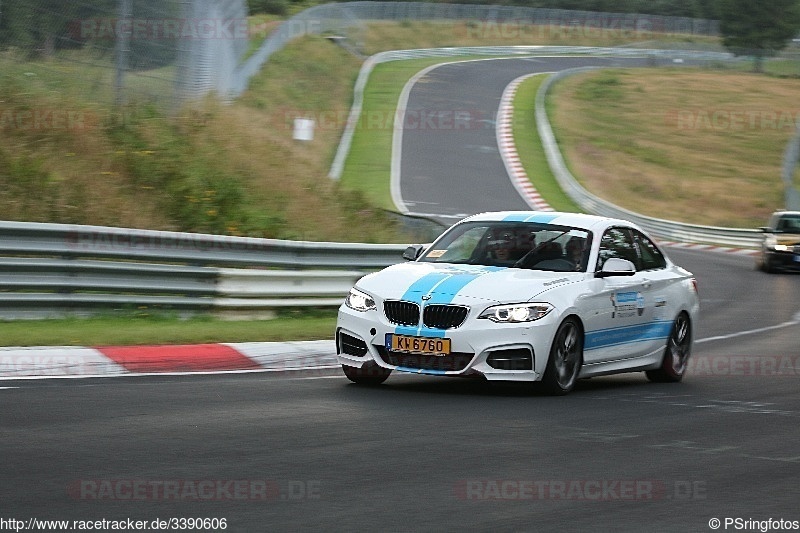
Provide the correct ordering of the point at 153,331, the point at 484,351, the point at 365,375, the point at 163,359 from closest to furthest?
the point at 484,351, the point at 365,375, the point at 163,359, the point at 153,331

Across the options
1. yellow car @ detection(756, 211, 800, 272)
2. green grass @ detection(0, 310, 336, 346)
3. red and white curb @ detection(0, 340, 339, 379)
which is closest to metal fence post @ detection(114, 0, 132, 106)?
green grass @ detection(0, 310, 336, 346)

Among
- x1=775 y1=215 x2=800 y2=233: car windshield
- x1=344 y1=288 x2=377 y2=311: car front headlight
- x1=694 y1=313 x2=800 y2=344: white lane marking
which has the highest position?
x1=344 y1=288 x2=377 y2=311: car front headlight

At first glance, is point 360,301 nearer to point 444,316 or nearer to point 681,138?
point 444,316

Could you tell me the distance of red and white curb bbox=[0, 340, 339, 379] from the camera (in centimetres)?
1113

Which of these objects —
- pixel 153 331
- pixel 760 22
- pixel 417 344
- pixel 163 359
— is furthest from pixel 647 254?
pixel 760 22

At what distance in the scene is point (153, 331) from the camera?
13289 mm

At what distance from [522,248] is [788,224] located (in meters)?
22.0

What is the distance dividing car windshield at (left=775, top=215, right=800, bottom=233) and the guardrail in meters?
17.4

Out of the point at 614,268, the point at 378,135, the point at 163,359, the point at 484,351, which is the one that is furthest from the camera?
the point at 378,135

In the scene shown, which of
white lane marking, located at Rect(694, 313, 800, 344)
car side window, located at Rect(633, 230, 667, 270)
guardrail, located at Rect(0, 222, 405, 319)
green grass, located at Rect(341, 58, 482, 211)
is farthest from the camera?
green grass, located at Rect(341, 58, 482, 211)

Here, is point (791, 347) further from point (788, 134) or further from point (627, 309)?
point (788, 134)

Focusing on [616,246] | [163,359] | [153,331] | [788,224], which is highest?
[616,246]

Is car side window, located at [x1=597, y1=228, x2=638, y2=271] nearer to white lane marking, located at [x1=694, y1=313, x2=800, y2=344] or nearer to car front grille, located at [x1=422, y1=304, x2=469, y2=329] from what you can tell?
car front grille, located at [x1=422, y1=304, x2=469, y2=329]

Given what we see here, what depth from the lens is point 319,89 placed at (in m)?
57.7
